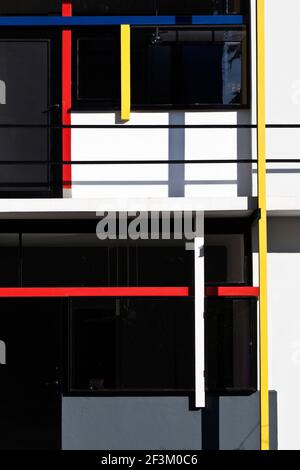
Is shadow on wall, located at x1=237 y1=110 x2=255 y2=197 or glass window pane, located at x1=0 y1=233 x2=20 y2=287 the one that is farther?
glass window pane, located at x1=0 y1=233 x2=20 y2=287

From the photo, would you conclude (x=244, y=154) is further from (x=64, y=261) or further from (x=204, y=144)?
(x=64, y=261)

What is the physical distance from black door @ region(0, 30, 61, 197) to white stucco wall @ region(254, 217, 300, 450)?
104 inches

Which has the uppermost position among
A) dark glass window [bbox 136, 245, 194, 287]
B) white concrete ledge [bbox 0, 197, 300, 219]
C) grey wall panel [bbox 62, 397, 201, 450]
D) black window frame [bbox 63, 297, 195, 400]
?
white concrete ledge [bbox 0, 197, 300, 219]

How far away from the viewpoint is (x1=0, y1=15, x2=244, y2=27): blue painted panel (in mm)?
12195

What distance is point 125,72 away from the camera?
12.1 metres

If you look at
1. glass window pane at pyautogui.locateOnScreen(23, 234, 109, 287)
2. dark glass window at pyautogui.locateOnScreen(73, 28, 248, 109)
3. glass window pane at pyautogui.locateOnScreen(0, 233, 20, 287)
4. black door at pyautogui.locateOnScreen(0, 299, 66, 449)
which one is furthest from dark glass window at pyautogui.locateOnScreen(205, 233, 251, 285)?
glass window pane at pyautogui.locateOnScreen(0, 233, 20, 287)

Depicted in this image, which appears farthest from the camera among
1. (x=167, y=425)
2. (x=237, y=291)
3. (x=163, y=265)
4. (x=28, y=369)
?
(x=28, y=369)

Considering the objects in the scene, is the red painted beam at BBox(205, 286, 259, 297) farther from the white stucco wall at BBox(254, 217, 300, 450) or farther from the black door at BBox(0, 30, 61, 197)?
the black door at BBox(0, 30, 61, 197)

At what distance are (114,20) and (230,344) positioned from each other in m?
3.93

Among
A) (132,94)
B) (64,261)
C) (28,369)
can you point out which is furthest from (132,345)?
(132,94)

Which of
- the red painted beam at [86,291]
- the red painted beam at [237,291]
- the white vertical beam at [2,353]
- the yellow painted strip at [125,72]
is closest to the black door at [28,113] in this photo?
the yellow painted strip at [125,72]

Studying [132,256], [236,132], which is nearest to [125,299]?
[132,256]

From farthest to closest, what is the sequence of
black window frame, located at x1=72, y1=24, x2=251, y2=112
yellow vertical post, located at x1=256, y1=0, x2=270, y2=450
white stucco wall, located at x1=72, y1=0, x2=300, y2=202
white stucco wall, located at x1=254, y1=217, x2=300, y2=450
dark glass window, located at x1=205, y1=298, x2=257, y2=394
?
black window frame, located at x1=72, y1=24, x2=251, y2=112 → white stucco wall, located at x1=72, y1=0, x2=300, y2=202 → dark glass window, located at x1=205, y1=298, x2=257, y2=394 → white stucco wall, located at x1=254, y1=217, x2=300, y2=450 → yellow vertical post, located at x1=256, y1=0, x2=270, y2=450
